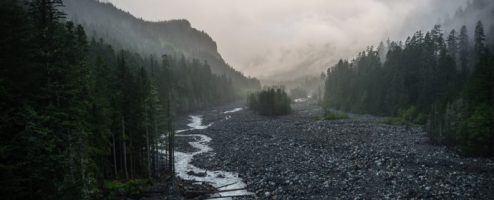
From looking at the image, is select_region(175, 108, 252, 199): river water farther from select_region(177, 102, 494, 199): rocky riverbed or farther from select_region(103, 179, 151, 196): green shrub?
select_region(103, 179, 151, 196): green shrub

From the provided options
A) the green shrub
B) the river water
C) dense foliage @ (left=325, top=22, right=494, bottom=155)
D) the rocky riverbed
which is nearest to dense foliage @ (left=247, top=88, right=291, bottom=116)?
dense foliage @ (left=325, top=22, right=494, bottom=155)

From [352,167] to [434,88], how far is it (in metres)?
66.6

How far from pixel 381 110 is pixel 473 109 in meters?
62.3

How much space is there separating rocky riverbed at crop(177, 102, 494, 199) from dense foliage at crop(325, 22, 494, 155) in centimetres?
407

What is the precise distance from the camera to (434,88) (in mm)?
89625

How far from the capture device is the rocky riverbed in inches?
1123

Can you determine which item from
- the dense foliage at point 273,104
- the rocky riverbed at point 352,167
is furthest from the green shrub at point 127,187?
the dense foliage at point 273,104

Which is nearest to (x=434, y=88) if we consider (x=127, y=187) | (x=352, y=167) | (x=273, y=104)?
(x=273, y=104)

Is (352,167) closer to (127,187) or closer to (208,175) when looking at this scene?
(208,175)

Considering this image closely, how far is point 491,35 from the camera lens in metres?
134

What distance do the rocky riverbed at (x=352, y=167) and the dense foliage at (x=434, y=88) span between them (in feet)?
13.4

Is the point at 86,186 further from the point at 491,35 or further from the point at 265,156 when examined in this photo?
the point at 491,35

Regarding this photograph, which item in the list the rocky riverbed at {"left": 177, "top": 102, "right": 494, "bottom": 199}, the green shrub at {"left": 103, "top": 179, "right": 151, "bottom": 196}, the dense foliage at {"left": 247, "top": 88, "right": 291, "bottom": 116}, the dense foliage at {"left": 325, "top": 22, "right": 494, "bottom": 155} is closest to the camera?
the rocky riverbed at {"left": 177, "top": 102, "right": 494, "bottom": 199}

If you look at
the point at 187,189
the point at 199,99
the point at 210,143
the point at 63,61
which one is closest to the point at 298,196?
the point at 187,189
